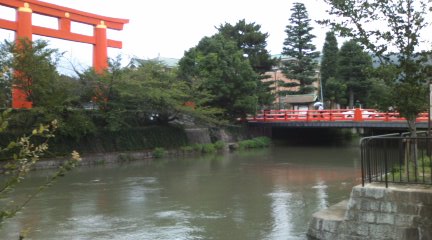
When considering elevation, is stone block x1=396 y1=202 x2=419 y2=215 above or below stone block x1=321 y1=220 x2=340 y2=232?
above

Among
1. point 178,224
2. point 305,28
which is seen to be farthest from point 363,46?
point 305,28

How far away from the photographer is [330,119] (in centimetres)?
3030

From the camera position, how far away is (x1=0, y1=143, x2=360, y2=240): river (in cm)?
912

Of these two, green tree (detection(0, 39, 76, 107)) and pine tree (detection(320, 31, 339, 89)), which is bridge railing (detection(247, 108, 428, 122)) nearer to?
pine tree (detection(320, 31, 339, 89))

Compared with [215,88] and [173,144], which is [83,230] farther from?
[215,88]

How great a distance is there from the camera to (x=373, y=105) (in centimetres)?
921

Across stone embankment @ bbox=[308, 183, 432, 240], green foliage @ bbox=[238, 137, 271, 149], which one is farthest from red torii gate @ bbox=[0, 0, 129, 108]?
stone embankment @ bbox=[308, 183, 432, 240]

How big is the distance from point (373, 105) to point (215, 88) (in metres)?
21.3

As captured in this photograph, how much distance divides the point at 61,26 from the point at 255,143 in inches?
563

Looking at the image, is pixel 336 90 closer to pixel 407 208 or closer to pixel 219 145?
pixel 219 145

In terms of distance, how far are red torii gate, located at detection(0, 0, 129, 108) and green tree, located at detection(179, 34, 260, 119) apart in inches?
205

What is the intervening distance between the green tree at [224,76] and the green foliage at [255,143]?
2.06 metres

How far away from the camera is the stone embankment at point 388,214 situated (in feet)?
20.2

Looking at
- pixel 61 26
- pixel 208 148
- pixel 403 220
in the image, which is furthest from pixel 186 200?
pixel 61 26
